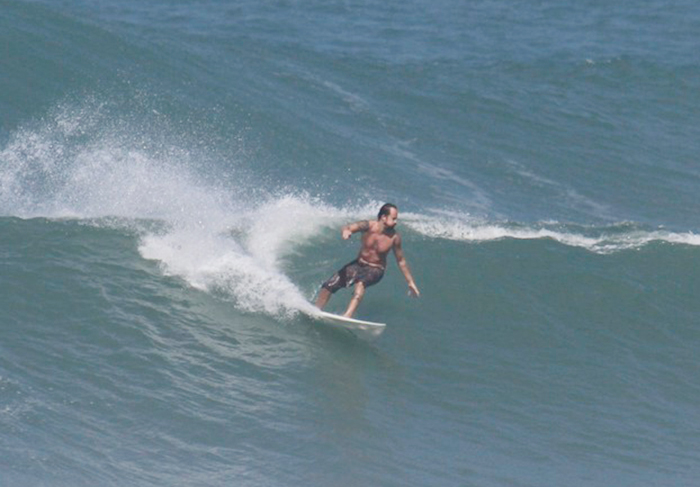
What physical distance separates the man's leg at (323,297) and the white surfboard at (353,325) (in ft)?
0.69

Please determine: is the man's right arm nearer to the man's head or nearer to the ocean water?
the man's head

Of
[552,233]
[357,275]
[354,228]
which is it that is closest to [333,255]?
[357,275]

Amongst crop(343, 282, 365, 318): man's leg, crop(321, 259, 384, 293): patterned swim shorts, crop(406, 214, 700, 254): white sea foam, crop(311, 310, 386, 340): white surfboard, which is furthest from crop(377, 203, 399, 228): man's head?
crop(406, 214, 700, 254): white sea foam

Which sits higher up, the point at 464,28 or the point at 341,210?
the point at 464,28

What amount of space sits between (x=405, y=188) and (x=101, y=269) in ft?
22.5

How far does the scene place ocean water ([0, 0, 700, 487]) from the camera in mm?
11992

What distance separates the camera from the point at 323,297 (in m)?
14.3

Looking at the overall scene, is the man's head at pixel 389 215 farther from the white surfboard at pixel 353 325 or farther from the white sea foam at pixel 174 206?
the white sea foam at pixel 174 206

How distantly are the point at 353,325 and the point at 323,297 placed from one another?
622 millimetres

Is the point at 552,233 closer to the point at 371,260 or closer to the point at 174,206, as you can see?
the point at 371,260

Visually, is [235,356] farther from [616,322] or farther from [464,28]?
[464,28]

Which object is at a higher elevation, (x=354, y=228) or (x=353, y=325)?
(x=354, y=228)

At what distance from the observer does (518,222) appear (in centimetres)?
1897

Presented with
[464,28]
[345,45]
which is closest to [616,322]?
[345,45]
